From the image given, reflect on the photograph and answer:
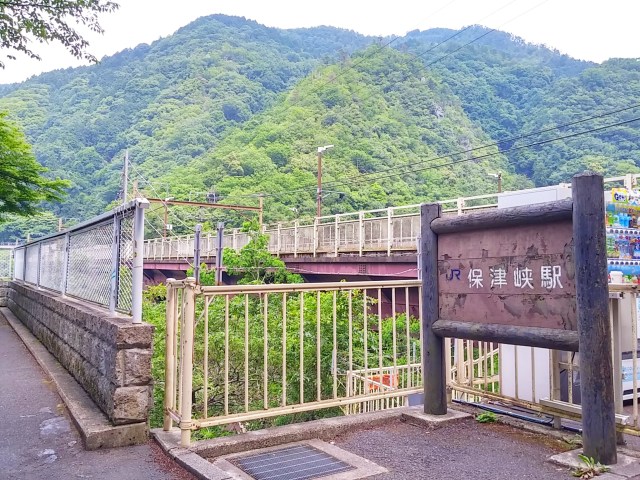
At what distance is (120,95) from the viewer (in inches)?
3713

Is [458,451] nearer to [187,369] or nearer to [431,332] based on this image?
[431,332]

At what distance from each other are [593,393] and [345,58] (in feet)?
276

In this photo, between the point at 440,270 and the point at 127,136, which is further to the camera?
the point at 127,136

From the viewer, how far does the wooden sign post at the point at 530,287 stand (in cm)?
314

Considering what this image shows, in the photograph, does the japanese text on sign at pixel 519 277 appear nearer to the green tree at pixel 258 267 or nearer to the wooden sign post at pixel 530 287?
the wooden sign post at pixel 530 287

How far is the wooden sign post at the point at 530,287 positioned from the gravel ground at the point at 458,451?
0.33 metres

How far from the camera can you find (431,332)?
13.9 ft

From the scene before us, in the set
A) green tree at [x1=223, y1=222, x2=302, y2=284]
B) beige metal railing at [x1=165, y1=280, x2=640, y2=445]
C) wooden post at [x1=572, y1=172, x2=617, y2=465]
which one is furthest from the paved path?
green tree at [x1=223, y1=222, x2=302, y2=284]

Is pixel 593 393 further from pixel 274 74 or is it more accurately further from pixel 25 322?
pixel 274 74

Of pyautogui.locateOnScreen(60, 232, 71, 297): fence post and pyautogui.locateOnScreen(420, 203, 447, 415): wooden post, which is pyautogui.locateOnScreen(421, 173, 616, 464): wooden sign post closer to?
pyautogui.locateOnScreen(420, 203, 447, 415): wooden post

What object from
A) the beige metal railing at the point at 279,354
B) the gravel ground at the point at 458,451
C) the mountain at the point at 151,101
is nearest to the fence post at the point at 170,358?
the beige metal railing at the point at 279,354

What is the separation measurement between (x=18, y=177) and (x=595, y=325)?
43.7 ft

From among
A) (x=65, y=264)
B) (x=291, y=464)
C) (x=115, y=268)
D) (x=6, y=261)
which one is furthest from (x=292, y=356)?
(x=6, y=261)

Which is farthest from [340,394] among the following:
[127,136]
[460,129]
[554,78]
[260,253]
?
[127,136]
